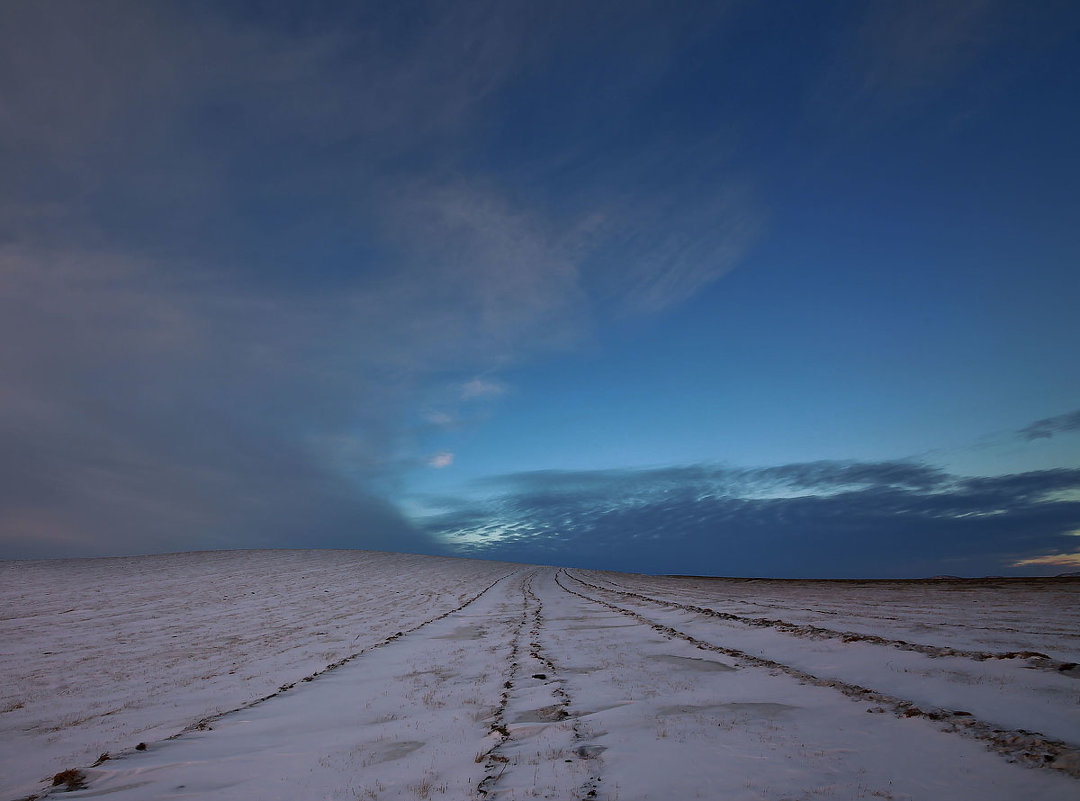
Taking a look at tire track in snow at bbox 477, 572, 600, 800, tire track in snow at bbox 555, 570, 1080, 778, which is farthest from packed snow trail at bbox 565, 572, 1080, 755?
tire track in snow at bbox 477, 572, 600, 800

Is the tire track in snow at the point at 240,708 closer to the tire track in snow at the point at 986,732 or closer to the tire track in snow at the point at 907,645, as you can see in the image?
the tire track in snow at the point at 986,732

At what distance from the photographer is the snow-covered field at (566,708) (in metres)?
4.77

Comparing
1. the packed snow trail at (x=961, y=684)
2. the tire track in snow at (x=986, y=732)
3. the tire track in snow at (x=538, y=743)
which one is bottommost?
the tire track in snow at (x=538, y=743)

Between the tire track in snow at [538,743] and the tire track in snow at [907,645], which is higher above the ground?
→ the tire track in snow at [907,645]

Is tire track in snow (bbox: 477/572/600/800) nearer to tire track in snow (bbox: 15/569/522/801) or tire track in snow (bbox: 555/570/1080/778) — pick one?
tire track in snow (bbox: 555/570/1080/778)

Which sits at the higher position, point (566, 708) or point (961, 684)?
point (961, 684)

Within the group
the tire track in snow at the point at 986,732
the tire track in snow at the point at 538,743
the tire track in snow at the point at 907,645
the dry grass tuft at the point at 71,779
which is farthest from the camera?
the tire track in snow at the point at 907,645

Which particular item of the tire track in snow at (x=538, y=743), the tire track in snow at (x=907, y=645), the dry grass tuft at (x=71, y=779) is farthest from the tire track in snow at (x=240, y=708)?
the tire track in snow at (x=907, y=645)

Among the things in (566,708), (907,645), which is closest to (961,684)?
(907,645)

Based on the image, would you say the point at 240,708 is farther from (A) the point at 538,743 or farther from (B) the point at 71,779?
(A) the point at 538,743

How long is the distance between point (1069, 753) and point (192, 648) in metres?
15.8

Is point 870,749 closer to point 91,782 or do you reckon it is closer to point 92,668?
point 91,782

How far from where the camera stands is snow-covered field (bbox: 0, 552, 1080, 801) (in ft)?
15.7

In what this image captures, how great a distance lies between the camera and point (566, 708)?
7.02 meters
